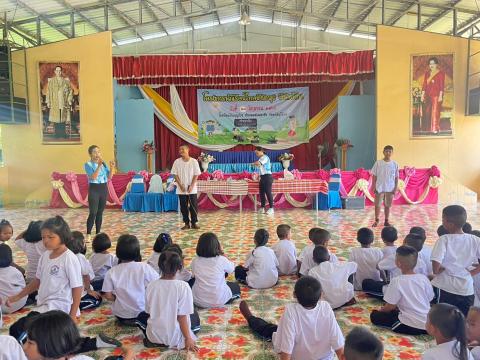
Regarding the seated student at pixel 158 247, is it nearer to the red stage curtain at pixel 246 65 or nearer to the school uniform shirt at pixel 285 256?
the school uniform shirt at pixel 285 256

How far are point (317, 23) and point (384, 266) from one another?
12.1 metres

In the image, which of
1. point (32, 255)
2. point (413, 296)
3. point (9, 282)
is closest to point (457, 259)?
point (413, 296)

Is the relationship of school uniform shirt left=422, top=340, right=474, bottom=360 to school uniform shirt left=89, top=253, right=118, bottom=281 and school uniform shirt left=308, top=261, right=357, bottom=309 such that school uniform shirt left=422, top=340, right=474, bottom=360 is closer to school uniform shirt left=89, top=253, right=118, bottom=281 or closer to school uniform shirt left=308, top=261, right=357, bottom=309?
school uniform shirt left=308, top=261, right=357, bottom=309

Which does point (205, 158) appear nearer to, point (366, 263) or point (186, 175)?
point (186, 175)

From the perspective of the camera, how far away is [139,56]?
10797mm

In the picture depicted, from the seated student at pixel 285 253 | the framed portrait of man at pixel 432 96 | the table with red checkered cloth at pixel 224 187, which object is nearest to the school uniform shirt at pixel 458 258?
the seated student at pixel 285 253

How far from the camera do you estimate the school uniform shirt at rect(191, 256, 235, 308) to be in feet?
11.1

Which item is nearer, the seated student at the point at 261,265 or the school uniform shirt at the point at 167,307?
the school uniform shirt at the point at 167,307

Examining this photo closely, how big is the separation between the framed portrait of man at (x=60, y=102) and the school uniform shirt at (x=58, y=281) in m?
8.13

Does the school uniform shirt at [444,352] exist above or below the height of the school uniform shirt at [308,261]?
above

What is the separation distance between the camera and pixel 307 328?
7.55 feet

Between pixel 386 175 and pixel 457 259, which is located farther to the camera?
pixel 386 175

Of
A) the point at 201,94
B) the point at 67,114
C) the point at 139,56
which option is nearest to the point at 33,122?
the point at 67,114

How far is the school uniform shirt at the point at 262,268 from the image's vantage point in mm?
3865
